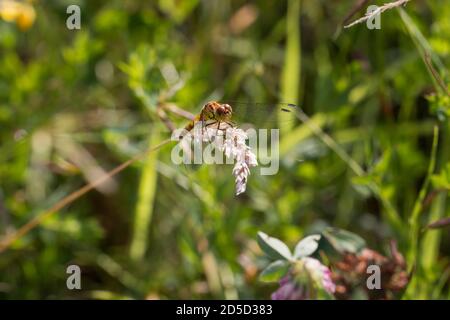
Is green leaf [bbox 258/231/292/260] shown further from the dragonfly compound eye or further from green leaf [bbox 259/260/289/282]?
the dragonfly compound eye

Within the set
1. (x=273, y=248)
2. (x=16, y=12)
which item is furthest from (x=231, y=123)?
(x=16, y=12)

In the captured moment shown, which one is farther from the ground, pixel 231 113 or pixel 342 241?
pixel 231 113

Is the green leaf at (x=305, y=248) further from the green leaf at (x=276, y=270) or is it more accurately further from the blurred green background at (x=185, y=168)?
the blurred green background at (x=185, y=168)

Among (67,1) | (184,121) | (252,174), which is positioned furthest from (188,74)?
(67,1)

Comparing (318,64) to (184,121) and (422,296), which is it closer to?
(184,121)

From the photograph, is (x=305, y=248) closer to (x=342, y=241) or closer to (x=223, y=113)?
(x=342, y=241)

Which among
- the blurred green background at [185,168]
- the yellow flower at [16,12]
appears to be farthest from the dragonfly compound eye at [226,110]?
the yellow flower at [16,12]
